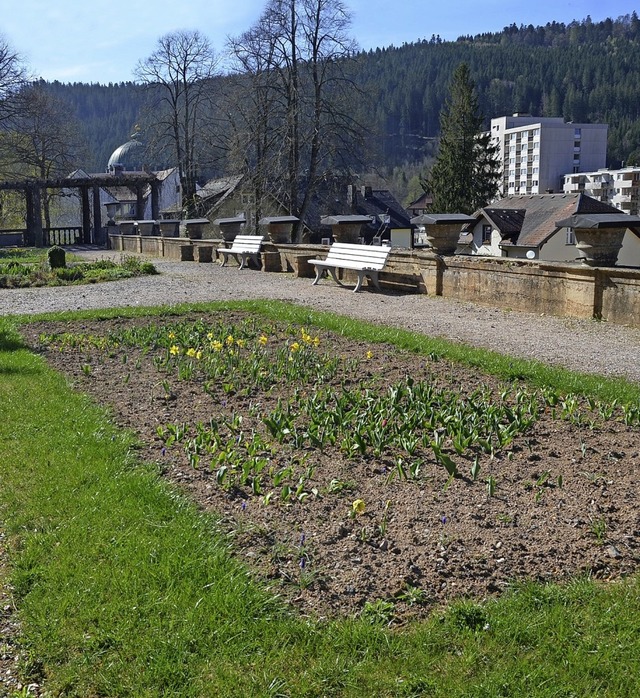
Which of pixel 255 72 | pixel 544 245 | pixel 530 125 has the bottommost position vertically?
pixel 544 245

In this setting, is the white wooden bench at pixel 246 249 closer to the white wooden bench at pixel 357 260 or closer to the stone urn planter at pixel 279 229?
the stone urn planter at pixel 279 229

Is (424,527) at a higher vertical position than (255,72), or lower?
lower

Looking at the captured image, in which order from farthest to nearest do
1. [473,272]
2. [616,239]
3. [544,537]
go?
1. [473,272]
2. [616,239]
3. [544,537]

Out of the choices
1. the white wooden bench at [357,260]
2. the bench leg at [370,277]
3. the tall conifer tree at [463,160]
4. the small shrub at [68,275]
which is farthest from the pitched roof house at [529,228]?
the bench leg at [370,277]

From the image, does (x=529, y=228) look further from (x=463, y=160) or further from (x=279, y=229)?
(x=279, y=229)

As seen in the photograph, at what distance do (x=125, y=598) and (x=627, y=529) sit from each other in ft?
7.83

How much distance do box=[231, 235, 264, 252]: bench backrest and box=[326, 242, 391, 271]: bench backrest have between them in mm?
3986

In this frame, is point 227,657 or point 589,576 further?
point 589,576

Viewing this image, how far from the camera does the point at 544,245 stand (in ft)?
160

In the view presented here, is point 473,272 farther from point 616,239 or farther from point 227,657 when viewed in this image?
point 227,657

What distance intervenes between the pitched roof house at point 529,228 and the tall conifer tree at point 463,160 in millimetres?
1638

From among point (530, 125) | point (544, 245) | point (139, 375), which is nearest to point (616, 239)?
point (139, 375)

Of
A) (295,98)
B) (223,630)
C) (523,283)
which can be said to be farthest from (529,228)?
(223,630)

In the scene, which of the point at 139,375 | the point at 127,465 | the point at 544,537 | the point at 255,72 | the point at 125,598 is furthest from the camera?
the point at 255,72
